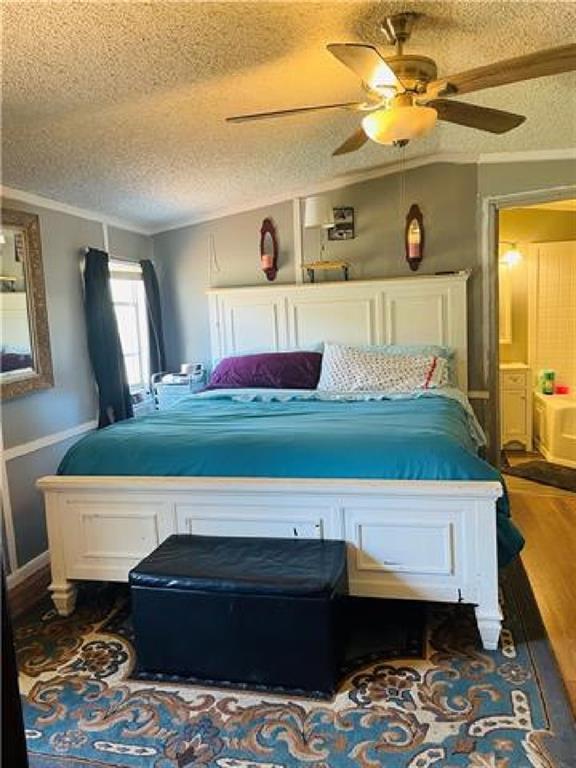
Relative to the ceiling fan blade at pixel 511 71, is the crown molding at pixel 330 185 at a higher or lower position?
higher

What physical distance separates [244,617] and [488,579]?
0.98 meters

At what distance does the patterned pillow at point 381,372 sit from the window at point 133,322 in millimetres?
1589

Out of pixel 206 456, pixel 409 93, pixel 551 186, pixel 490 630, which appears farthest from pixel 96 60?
pixel 551 186

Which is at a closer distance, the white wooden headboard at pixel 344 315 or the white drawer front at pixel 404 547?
the white drawer front at pixel 404 547

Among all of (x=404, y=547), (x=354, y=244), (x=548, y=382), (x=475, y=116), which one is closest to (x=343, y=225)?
(x=354, y=244)

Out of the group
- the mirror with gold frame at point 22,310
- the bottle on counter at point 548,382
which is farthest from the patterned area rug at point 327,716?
the bottle on counter at point 548,382

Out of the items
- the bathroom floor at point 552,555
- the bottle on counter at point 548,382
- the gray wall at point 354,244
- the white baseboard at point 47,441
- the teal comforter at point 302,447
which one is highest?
the gray wall at point 354,244

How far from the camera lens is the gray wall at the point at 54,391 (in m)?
3.34

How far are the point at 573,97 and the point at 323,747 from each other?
3.12 meters

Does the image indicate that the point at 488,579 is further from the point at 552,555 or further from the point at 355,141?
the point at 355,141

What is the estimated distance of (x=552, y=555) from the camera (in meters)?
3.36

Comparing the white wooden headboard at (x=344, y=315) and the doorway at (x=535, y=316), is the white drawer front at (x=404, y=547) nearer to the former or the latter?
the white wooden headboard at (x=344, y=315)

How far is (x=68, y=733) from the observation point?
81.5 inches

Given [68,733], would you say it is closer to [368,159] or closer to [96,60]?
[96,60]
